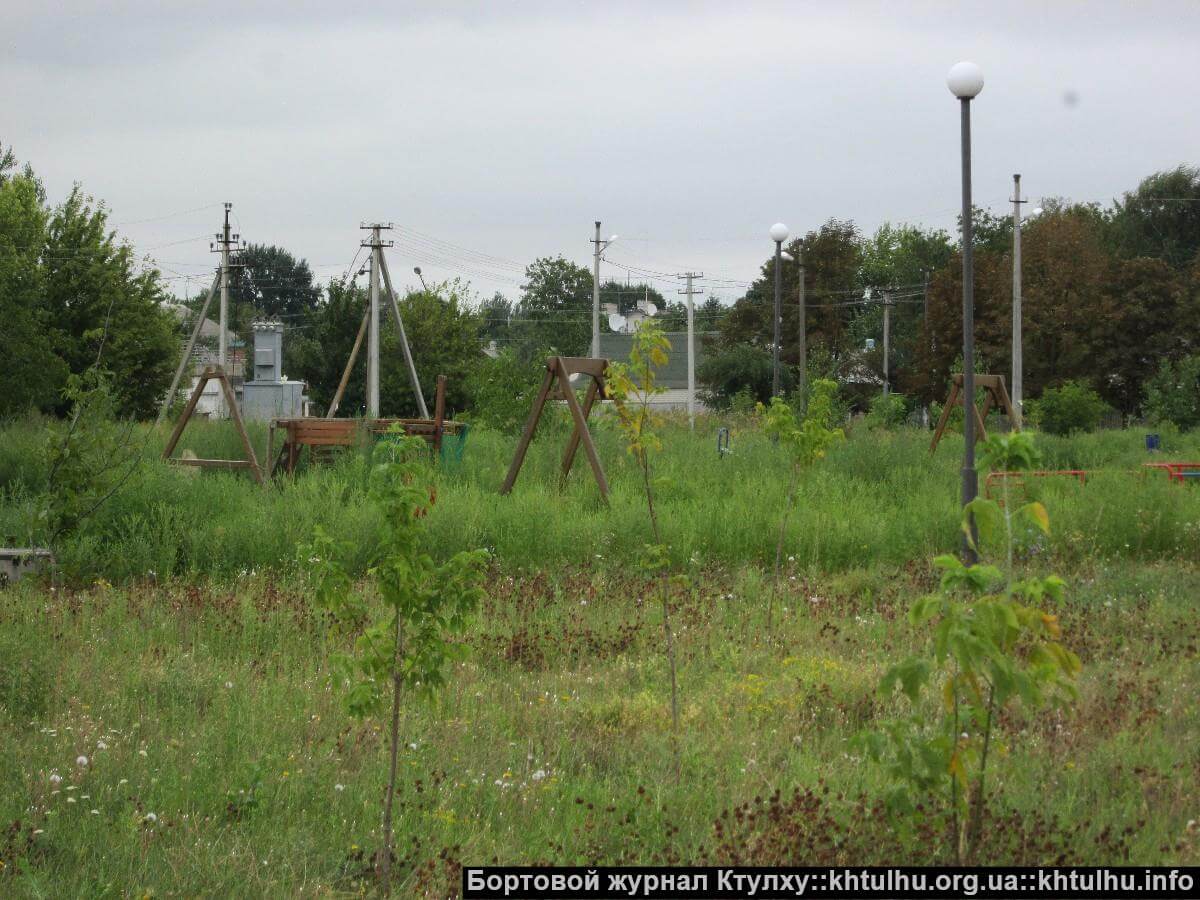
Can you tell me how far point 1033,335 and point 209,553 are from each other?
122 feet

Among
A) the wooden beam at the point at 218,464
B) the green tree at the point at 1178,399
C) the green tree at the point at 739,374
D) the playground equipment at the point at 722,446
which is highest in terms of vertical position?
the green tree at the point at 739,374

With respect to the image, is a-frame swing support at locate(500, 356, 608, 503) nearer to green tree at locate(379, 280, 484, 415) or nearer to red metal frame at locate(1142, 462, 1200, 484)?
red metal frame at locate(1142, 462, 1200, 484)

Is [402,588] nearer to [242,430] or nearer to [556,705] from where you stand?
[556,705]

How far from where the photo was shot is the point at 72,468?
36.4 feet

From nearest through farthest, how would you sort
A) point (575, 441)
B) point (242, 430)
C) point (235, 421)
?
point (575, 441)
point (242, 430)
point (235, 421)

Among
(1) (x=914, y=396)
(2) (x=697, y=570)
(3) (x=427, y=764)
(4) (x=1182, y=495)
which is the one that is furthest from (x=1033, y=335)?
(3) (x=427, y=764)

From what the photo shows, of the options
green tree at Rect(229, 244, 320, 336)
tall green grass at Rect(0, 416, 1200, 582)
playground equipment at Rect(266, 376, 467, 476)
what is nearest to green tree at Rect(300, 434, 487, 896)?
tall green grass at Rect(0, 416, 1200, 582)

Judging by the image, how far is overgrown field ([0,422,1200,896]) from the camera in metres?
4.72

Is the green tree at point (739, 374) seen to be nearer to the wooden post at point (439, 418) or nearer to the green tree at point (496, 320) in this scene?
the green tree at point (496, 320)

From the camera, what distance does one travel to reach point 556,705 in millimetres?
6883

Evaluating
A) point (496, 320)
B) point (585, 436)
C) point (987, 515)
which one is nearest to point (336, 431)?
point (585, 436)

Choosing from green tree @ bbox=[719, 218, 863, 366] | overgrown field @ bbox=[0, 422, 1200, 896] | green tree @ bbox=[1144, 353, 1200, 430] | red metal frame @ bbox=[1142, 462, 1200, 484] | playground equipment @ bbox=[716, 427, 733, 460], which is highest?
green tree @ bbox=[719, 218, 863, 366]

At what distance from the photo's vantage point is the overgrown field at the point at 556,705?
15.5ft

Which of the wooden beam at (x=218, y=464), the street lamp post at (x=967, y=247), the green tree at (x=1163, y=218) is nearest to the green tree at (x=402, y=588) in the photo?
the street lamp post at (x=967, y=247)
